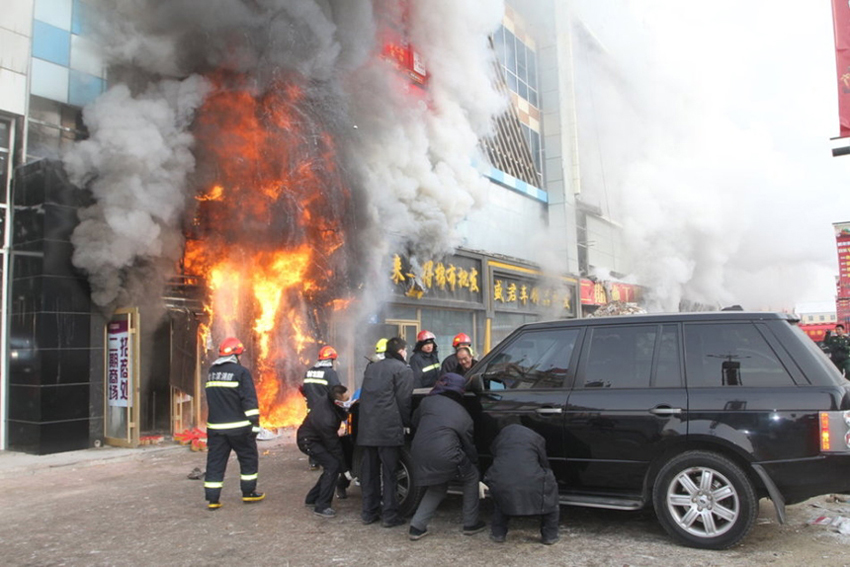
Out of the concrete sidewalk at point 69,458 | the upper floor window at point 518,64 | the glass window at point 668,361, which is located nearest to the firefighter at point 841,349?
the glass window at point 668,361

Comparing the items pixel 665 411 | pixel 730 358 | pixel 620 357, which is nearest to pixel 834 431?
pixel 730 358

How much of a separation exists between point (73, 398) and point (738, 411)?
364 inches

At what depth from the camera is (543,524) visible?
450 cm

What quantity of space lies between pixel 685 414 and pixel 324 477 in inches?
127

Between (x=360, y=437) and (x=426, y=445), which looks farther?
(x=360, y=437)

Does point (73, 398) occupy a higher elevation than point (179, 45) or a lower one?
lower

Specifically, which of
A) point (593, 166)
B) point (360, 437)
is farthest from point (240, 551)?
point (593, 166)

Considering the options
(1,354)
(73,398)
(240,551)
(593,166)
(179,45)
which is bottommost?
(240,551)

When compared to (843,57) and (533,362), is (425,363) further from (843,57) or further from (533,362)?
(843,57)

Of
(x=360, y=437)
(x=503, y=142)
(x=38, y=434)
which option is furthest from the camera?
(x=503, y=142)

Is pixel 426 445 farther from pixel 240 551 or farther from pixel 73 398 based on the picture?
pixel 73 398

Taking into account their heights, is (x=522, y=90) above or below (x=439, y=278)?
above

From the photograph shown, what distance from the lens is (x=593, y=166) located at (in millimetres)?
28500

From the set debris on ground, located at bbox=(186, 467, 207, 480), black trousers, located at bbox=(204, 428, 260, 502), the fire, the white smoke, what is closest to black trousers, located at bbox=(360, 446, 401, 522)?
black trousers, located at bbox=(204, 428, 260, 502)
